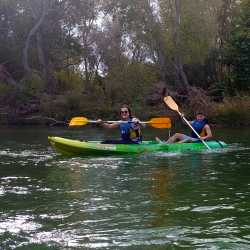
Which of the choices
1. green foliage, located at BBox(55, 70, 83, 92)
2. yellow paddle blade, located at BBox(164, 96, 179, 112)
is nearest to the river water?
yellow paddle blade, located at BBox(164, 96, 179, 112)

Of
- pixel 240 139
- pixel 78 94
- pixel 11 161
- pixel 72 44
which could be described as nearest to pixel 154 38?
pixel 78 94

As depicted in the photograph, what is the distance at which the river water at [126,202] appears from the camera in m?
6.75

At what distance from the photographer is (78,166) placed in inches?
530

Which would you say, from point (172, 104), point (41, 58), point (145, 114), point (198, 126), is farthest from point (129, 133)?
point (41, 58)

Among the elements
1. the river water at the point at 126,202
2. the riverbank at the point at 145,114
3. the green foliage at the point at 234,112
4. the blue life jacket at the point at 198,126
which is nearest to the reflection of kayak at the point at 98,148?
the river water at the point at 126,202

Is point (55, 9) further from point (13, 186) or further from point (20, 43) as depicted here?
point (13, 186)

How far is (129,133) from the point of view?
15.8m

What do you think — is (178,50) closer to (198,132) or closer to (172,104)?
(172,104)

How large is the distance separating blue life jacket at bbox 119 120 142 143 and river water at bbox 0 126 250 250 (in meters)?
0.98

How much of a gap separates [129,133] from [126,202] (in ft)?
22.8

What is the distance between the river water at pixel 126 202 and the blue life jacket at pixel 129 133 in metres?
0.98

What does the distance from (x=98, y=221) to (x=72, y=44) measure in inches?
1346

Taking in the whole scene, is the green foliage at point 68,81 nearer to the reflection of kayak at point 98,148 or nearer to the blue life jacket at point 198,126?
the blue life jacket at point 198,126

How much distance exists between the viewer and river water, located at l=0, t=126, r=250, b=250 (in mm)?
6750
